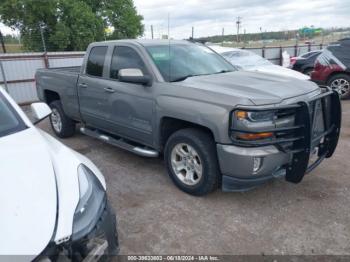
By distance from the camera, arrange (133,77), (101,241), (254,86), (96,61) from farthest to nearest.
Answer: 1. (96,61)
2. (133,77)
3. (254,86)
4. (101,241)

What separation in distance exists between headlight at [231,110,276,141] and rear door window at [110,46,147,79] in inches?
60.7

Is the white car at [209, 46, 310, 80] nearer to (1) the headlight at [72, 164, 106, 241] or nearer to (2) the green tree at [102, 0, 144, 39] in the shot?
(1) the headlight at [72, 164, 106, 241]

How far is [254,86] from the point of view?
362 cm

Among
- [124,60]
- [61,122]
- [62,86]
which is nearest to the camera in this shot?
[124,60]

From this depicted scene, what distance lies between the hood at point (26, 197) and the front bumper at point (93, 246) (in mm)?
71

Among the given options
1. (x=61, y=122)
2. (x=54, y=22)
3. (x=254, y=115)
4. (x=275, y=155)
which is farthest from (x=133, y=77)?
(x=54, y=22)

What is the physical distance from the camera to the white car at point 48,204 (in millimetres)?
1755

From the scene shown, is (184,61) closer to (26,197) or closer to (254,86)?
(254,86)

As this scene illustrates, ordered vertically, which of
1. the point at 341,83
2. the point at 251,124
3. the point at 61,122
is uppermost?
the point at 251,124

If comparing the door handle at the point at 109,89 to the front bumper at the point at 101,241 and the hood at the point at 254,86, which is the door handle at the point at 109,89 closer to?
the hood at the point at 254,86

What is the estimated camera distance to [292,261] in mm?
2775

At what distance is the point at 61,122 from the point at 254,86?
13.2ft

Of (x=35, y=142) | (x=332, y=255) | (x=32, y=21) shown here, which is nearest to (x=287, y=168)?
(x=332, y=255)

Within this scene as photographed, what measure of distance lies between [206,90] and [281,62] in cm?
1651
